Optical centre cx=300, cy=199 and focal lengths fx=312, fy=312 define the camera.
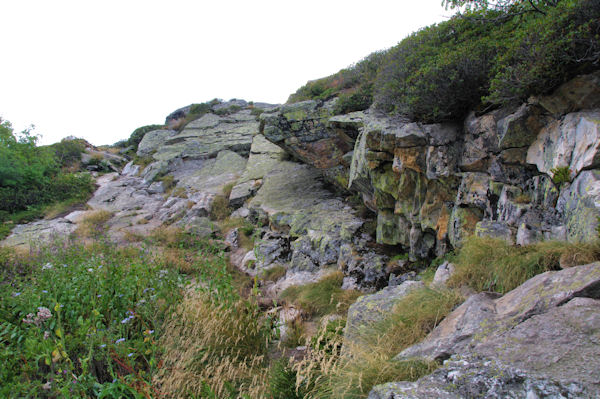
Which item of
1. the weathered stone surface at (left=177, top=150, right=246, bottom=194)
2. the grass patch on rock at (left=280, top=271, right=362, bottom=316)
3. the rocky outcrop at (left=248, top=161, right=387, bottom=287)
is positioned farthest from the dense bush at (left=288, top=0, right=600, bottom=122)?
the weathered stone surface at (left=177, top=150, right=246, bottom=194)

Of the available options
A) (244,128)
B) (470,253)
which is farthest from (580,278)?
(244,128)

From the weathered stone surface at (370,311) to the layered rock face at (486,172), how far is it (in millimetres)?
1583

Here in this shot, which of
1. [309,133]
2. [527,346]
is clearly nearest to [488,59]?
[527,346]

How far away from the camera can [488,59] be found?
5.86 m

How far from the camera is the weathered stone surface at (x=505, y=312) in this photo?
246cm

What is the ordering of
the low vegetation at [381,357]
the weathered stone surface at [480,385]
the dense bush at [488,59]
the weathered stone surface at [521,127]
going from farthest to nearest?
the weathered stone surface at [521,127] < the dense bush at [488,59] < the low vegetation at [381,357] < the weathered stone surface at [480,385]

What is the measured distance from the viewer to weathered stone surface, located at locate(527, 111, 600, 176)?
12.1 feet

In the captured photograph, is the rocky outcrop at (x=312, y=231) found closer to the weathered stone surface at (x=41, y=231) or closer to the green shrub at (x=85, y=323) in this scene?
the green shrub at (x=85, y=323)

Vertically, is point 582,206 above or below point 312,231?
above

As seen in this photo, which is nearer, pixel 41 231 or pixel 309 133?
pixel 309 133

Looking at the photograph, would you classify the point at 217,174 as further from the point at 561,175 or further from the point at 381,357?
the point at 381,357

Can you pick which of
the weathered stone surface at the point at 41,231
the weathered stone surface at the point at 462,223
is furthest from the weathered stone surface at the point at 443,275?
the weathered stone surface at the point at 41,231

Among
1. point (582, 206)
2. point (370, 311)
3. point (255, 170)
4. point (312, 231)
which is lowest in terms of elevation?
point (312, 231)

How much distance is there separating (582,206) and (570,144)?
955mm
